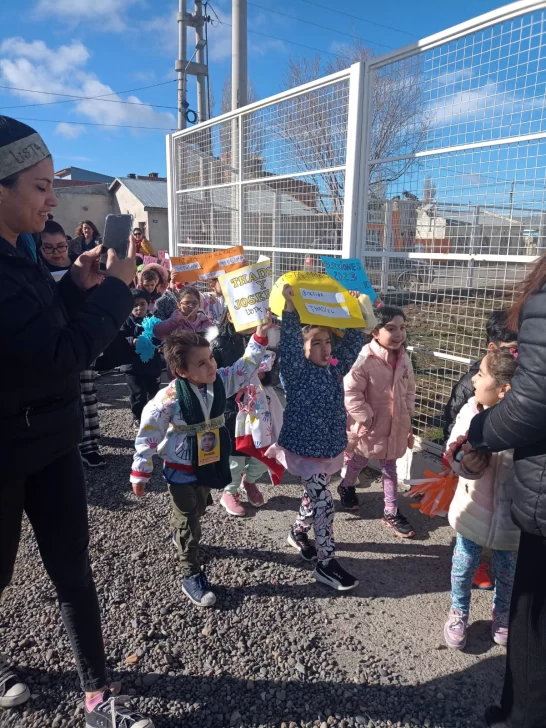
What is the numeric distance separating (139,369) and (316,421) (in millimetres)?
2482

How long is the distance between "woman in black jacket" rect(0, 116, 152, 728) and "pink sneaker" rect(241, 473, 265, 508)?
1875 mm

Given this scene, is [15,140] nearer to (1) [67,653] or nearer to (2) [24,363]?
(2) [24,363]

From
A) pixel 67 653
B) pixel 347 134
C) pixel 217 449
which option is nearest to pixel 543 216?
pixel 347 134

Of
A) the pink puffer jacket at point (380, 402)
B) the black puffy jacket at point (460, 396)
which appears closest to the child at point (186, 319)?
the pink puffer jacket at point (380, 402)

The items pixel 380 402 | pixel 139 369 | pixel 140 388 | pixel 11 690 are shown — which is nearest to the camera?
pixel 11 690

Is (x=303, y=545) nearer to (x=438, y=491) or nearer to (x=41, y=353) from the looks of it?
(x=438, y=491)

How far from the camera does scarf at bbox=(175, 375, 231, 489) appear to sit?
104 inches

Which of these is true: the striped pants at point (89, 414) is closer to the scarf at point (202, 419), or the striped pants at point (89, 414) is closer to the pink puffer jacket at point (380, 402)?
the scarf at point (202, 419)

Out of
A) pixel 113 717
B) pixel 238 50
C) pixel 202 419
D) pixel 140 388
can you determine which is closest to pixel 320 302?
pixel 202 419

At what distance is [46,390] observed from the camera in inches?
64.3

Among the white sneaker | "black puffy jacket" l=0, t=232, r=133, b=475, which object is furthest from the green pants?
"black puffy jacket" l=0, t=232, r=133, b=475

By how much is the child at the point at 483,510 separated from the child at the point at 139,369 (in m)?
3.18

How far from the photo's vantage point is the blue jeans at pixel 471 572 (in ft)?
7.84

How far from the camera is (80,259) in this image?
206cm
